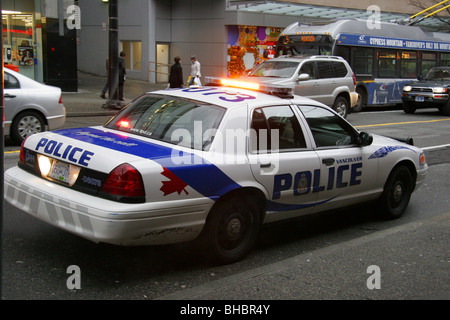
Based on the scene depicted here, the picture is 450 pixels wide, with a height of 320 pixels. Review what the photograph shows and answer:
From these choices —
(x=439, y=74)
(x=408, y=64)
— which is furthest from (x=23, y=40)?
(x=439, y=74)

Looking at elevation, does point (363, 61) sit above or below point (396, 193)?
above

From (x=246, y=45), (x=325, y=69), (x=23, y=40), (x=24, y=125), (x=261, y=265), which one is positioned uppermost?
(x=246, y=45)

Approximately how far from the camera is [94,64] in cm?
3241

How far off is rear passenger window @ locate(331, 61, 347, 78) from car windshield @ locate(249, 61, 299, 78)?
156 centimetres

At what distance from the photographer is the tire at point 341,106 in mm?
17219

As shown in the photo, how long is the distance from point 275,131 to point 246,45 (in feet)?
83.7

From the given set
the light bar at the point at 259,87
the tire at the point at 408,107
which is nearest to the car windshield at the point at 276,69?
the tire at the point at 408,107

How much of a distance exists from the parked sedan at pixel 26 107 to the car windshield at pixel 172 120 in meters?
5.23

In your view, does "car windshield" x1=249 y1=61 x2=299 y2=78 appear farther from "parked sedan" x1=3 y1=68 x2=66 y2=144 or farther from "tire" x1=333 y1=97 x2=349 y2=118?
"parked sedan" x1=3 y1=68 x2=66 y2=144

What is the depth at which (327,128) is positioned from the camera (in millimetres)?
6055

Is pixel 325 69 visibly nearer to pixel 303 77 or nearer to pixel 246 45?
pixel 303 77

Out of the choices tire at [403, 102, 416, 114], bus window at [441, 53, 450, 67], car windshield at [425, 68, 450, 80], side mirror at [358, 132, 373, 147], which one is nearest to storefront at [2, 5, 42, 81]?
tire at [403, 102, 416, 114]

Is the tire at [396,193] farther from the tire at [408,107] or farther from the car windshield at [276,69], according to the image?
the tire at [408,107]

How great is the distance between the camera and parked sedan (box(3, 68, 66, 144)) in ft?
34.1
